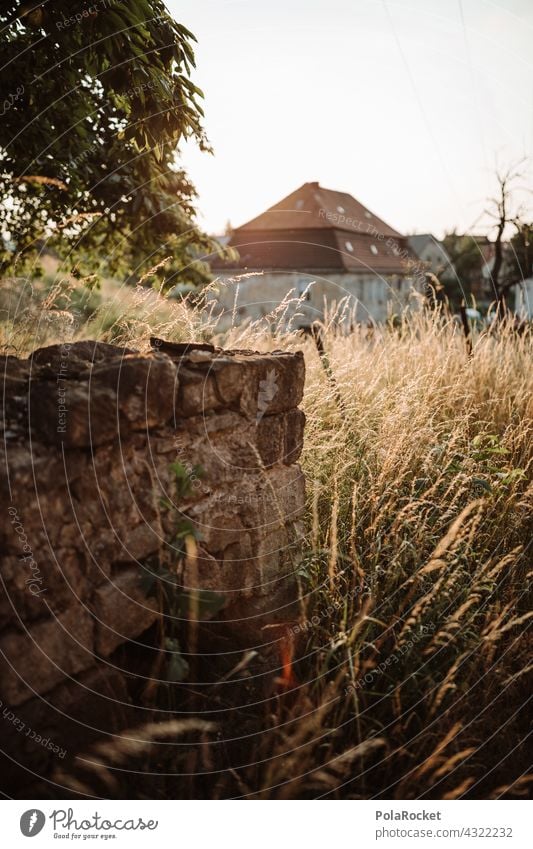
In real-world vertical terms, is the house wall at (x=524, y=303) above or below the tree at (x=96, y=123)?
below

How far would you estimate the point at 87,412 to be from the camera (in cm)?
167

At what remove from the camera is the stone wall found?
1566mm

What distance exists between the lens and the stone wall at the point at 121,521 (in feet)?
5.14

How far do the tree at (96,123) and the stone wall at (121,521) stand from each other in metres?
1.30

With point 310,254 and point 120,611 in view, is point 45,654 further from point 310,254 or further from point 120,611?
point 310,254

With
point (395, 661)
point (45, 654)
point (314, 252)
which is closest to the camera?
point (45, 654)

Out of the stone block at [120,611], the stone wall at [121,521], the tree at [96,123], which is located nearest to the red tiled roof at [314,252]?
the tree at [96,123]

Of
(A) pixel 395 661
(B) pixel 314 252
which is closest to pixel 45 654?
(A) pixel 395 661

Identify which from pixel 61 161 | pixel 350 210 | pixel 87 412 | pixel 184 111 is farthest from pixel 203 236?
pixel 350 210

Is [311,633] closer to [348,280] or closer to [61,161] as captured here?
[61,161]

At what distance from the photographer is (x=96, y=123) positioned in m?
4.40

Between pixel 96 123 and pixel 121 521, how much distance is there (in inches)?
155

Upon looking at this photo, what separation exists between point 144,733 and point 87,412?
1.12 metres

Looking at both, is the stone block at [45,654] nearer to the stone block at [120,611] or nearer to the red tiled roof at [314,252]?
the stone block at [120,611]
